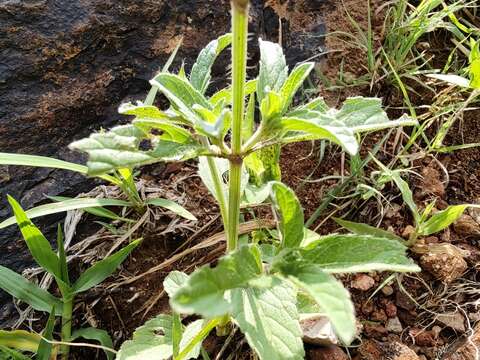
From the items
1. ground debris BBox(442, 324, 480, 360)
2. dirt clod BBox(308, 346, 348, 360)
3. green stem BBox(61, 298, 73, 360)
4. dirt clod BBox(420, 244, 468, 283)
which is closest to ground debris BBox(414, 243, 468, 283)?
dirt clod BBox(420, 244, 468, 283)

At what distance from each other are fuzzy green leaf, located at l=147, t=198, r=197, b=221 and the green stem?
0.39 metres

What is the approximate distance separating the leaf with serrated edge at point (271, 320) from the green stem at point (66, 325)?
69 cm

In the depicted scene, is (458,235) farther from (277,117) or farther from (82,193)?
(82,193)

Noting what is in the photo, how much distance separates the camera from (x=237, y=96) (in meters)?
1.01

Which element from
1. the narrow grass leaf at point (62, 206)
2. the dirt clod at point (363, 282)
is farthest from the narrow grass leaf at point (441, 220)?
the narrow grass leaf at point (62, 206)

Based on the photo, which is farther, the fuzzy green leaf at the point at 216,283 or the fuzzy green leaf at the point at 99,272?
the fuzzy green leaf at the point at 99,272

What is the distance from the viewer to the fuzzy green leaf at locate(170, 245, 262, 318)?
847mm

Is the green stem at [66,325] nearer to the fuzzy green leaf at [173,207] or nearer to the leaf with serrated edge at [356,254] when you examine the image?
the fuzzy green leaf at [173,207]

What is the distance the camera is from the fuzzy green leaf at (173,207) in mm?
1613

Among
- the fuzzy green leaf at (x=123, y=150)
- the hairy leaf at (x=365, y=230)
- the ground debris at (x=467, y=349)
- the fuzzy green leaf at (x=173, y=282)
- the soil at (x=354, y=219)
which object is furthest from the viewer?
the hairy leaf at (x=365, y=230)

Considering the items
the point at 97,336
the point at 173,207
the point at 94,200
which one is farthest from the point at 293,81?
the point at 97,336

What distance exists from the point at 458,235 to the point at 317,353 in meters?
0.64

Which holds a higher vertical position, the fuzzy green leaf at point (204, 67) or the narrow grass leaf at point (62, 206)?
the fuzzy green leaf at point (204, 67)

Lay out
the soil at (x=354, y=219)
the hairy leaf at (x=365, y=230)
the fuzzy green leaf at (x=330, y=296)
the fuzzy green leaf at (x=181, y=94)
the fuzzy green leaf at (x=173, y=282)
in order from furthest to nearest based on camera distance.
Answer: the hairy leaf at (x=365, y=230) < the soil at (x=354, y=219) < the fuzzy green leaf at (x=173, y=282) < the fuzzy green leaf at (x=181, y=94) < the fuzzy green leaf at (x=330, y=296)
